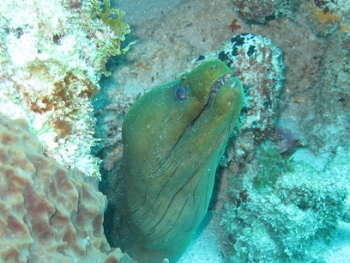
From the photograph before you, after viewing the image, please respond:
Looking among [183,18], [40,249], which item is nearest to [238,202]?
[40,249]

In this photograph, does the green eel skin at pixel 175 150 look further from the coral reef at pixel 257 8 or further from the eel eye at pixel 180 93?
the coral reef at pixel 257 8

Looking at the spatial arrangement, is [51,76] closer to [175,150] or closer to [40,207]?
[40,207]

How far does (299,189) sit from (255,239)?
780 mm

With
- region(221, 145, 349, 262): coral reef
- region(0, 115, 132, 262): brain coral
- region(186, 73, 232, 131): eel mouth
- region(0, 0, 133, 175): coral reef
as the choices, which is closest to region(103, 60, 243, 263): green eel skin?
region(186, 73, 232, 131): eel mouth

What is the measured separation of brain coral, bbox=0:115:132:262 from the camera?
1.52 m

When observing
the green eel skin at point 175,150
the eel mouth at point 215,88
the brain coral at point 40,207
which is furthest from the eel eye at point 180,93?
the brain coral at point 40,207

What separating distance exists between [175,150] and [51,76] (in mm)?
1134

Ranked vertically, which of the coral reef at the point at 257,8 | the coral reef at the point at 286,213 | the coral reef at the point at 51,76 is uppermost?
the coral reef at the point at 51,76

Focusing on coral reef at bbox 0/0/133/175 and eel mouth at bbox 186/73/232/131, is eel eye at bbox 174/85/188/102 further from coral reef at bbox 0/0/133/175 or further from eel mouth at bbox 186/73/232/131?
coral reef at bbox 0/0/133/175

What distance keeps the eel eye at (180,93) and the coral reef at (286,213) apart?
5.63 feet

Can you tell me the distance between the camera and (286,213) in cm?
329

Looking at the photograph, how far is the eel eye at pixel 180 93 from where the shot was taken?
251 centimetres

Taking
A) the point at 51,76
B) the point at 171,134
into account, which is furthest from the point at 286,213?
the point at 51,76

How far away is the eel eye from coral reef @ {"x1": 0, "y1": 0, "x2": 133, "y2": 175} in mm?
677
